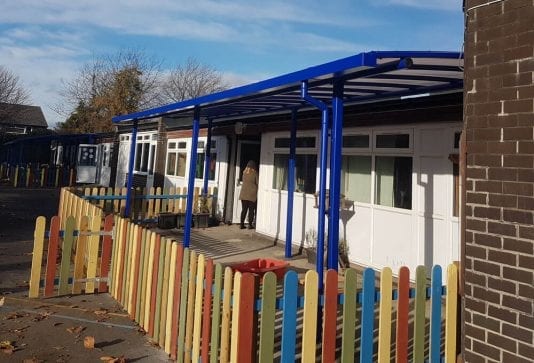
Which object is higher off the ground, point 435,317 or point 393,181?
point 393,181

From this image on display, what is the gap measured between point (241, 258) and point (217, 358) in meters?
4.71

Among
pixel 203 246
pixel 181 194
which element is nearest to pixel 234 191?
pixel 181 194

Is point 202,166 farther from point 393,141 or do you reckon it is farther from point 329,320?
point 329,320

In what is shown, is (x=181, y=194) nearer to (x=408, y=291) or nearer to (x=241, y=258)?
(x=241, y=258)

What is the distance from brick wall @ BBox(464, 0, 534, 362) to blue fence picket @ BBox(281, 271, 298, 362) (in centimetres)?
113

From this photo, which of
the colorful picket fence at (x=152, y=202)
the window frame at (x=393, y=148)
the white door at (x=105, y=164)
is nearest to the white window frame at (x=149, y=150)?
the colorful picket fence at (x=152, y=202)

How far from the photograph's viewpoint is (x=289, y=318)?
10.4ft

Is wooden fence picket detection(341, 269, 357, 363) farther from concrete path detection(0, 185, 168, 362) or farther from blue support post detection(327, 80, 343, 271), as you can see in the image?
concrete path detection(0, 185, 168, 362)

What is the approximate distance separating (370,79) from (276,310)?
110 inches

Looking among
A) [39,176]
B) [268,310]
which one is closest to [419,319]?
[268,310]

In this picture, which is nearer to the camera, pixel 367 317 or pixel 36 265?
pixel 367 317

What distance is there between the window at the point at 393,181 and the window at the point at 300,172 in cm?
172

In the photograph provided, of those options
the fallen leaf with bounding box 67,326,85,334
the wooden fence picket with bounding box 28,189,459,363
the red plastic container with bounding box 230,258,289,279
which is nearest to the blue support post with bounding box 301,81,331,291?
the wooden fence picket with bounding box 28,189,459,363

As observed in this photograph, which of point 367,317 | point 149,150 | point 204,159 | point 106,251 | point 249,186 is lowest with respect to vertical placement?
point 367,317
